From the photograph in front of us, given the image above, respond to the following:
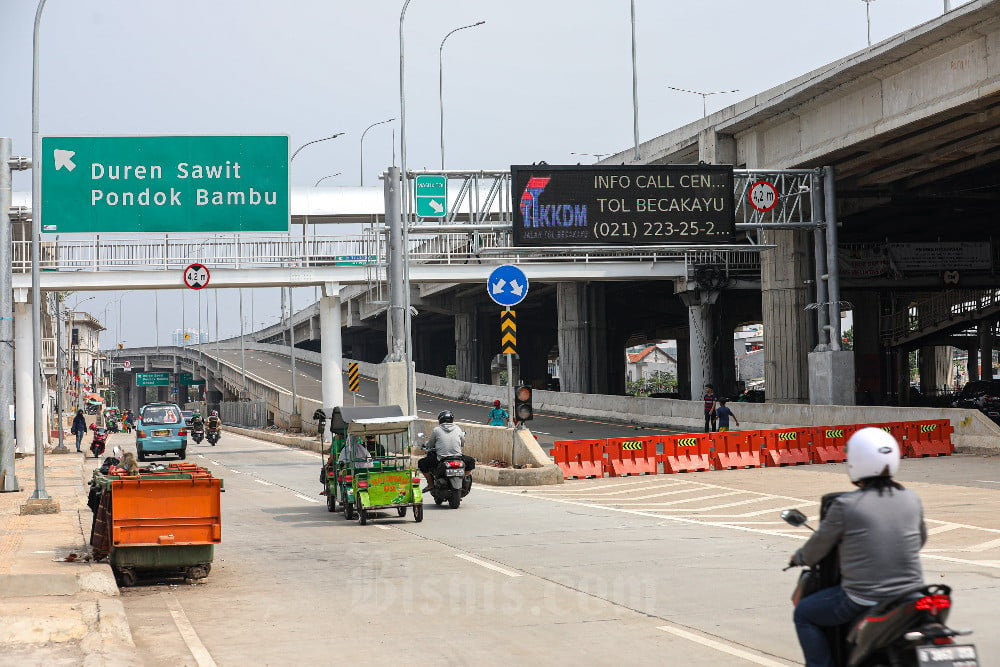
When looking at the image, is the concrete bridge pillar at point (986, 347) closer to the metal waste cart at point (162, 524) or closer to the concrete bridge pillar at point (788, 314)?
the concrete bridge pillar at point (788, 314)

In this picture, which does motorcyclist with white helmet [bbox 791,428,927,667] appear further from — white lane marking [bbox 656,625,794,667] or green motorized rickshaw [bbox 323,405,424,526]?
green motorized rickshaw [bbox 323,405,424,526]

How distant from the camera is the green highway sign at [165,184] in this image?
31.6 metres

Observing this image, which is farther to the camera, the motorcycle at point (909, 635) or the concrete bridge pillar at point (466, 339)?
the concrete bridge pillar at point (466, 339)

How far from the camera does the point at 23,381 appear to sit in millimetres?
48062

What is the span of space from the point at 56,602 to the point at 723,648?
232 inches

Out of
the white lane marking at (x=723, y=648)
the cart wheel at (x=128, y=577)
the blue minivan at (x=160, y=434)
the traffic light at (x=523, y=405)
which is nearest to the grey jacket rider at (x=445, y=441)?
the traffic light at (x=523, y=405)

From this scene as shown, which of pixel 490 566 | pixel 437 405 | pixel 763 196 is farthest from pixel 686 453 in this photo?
pixel 437 405

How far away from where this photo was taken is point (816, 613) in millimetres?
5855

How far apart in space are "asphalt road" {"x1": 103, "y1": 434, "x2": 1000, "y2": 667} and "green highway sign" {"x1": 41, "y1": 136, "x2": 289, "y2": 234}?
12.6m

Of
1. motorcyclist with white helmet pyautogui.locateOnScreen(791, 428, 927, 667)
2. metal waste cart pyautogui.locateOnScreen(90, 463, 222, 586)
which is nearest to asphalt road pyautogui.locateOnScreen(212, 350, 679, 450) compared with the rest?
metal waste cart pyautogui.locateOnScreen(90, 463, 222, 586)

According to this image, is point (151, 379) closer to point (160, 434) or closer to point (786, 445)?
point (160, 434)

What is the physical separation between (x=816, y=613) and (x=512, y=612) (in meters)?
5.10

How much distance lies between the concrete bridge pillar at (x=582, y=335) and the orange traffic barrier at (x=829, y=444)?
3363cm

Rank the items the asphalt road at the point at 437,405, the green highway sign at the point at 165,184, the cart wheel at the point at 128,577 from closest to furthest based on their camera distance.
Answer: the cart wheel at the point at 128,577, the green highway sign at the point at 165,184, the asphalt road at the point at 437,405
